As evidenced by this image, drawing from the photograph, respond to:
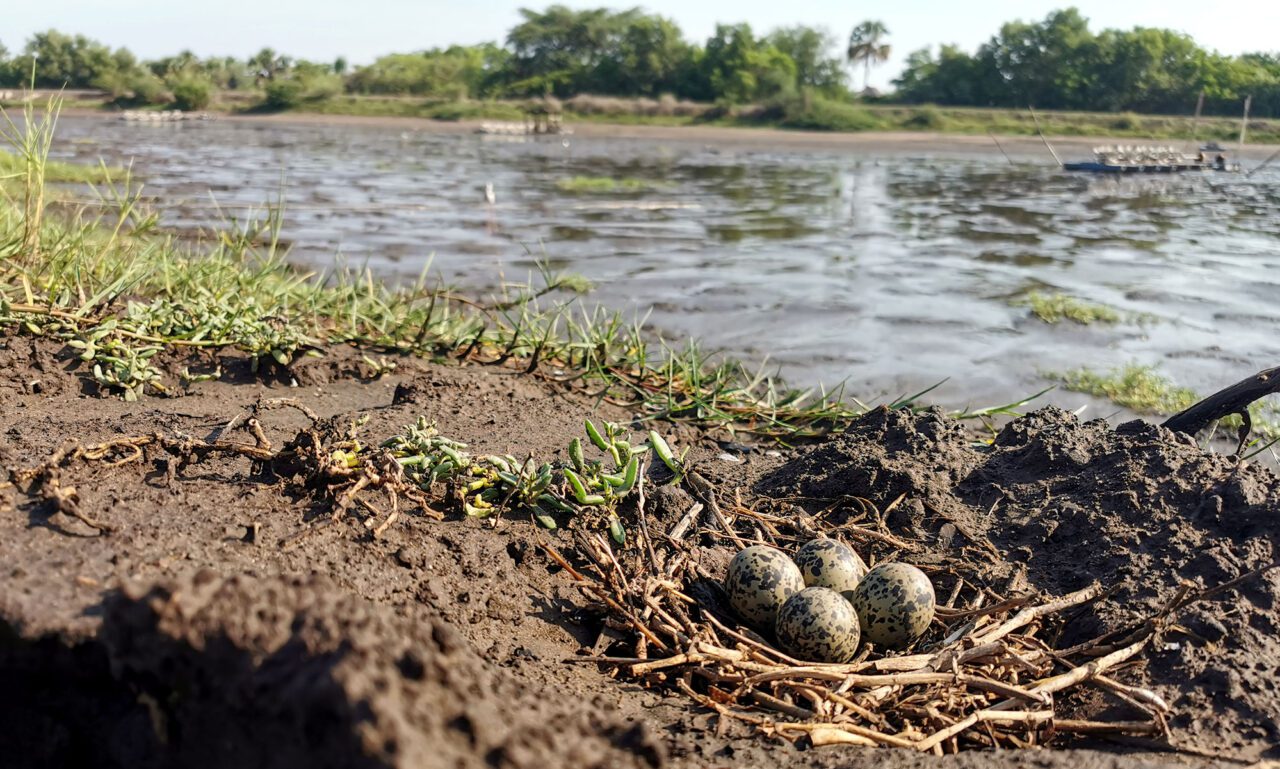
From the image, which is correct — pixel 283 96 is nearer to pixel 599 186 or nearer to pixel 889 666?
pixel 599 186

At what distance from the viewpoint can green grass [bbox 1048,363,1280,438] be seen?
717cm

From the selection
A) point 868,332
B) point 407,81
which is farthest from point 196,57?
point 868,332

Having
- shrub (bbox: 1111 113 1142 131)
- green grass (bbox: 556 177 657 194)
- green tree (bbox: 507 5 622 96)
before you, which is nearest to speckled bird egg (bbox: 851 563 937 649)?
green grass (bbox: 556 177 657 194)

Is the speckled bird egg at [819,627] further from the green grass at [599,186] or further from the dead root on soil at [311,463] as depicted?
the green grass at [599,186]

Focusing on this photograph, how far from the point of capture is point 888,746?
2.64 m

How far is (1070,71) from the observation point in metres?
63.9

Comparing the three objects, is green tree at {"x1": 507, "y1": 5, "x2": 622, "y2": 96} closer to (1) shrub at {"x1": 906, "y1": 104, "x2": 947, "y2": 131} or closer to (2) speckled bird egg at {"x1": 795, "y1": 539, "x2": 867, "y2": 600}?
(1) shrub at {"x1": 906, "y1": 104, "x2": 947, "y2": 131}

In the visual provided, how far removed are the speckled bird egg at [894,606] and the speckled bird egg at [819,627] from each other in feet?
0.32

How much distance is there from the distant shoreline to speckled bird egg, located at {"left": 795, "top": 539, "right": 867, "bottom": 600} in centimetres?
4320

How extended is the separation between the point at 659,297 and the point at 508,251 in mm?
3817

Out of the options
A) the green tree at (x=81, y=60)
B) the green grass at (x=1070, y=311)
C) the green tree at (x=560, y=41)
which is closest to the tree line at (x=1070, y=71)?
the green grass at (x=1070, y=311)

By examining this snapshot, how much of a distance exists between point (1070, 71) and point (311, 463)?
6962cm

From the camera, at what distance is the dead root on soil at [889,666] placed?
275 centimetres

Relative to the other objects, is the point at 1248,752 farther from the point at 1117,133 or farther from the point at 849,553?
the point at 1117,133
